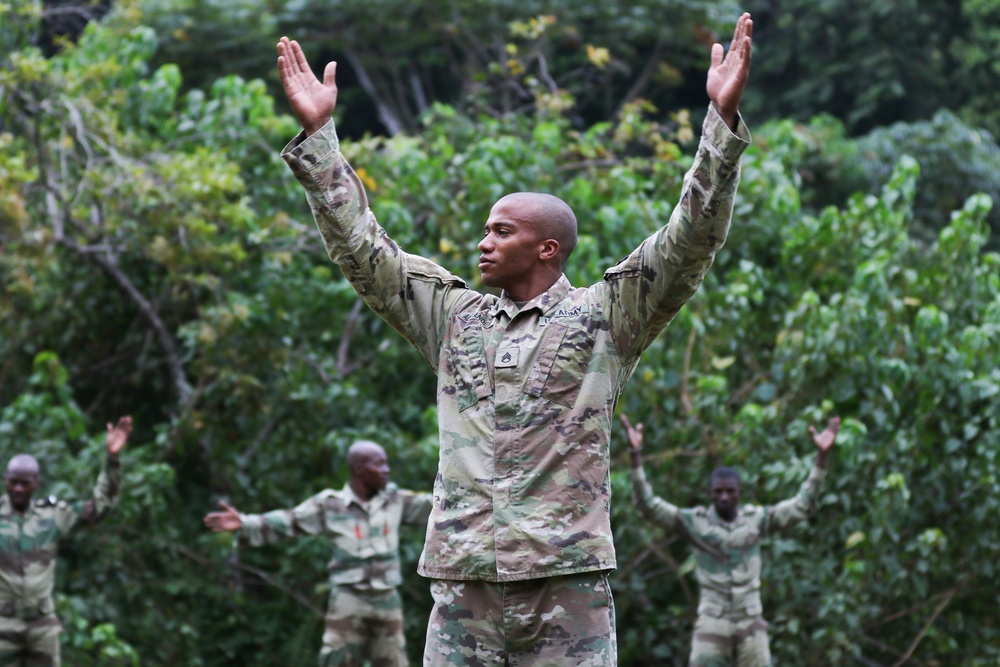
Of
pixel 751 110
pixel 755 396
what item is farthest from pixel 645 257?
pixel 751 110

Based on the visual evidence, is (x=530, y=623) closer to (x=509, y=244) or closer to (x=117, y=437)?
(x=509, y=244)

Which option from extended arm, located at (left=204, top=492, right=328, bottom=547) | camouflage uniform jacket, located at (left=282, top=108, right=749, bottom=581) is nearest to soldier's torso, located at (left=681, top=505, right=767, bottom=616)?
extended arm, located at (left=204, top=492, right=328, bottom=547)

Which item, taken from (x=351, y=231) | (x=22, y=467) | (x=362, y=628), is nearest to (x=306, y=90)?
(x=351, y=231)

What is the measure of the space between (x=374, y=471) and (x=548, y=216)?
530 cm

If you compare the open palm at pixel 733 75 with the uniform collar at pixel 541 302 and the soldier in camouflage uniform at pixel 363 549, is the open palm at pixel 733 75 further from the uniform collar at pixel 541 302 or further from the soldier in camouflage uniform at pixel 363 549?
the soldier in camouflage uniform at pixel 363 549

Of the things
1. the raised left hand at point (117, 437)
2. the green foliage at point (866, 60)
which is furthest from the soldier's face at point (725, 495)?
the green foliage at point (866, 60)

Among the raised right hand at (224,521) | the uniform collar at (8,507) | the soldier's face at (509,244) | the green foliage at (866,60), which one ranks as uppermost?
the green foliage at (866,60)

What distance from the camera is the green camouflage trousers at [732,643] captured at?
8570mm

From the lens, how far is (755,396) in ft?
32.9

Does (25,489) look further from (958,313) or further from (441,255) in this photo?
(958,313)

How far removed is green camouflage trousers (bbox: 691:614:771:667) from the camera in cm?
857

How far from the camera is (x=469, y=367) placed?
143 inches

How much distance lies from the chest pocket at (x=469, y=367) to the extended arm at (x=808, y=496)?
4.85 meters

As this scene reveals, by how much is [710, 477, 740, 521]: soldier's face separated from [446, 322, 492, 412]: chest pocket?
204 inches
